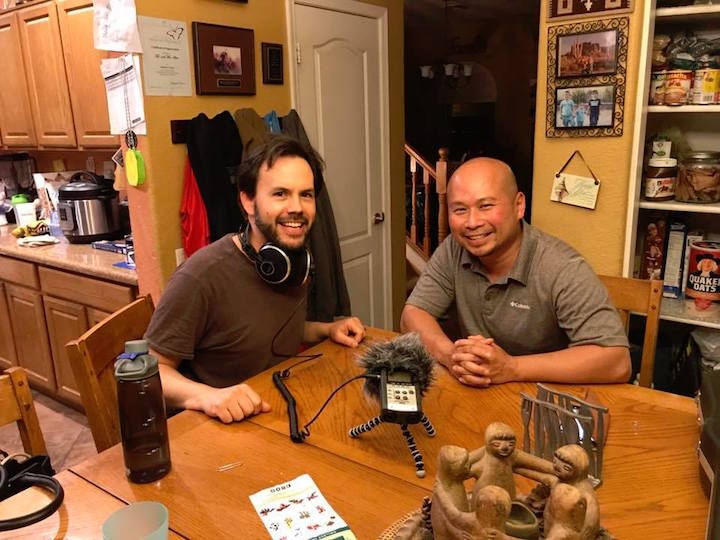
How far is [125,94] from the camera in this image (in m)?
2.34

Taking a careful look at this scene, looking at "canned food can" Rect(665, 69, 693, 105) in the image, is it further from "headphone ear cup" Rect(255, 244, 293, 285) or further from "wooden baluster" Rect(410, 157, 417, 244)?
"wooden baluster" Rect(410, 157, 417, 244)

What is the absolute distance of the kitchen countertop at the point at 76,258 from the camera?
269cm

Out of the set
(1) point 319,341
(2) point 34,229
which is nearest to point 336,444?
(1) point 319,341

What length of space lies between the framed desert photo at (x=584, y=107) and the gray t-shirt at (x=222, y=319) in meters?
1.26

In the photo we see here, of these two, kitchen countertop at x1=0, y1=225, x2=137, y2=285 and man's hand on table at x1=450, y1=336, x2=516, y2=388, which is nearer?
man's hand on table at x1=450, y1=336, x2=516, y2=388

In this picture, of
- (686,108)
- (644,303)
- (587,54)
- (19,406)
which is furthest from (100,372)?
(686,108)

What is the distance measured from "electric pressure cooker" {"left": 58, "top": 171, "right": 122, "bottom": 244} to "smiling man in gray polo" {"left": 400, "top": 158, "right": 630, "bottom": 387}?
6.71 feet

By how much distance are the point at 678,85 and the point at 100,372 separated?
2.09m

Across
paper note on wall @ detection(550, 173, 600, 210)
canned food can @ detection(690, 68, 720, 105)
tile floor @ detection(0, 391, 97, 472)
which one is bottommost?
tile floor @ detection(0, 391, 97, 472)

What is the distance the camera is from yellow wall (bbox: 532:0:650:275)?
2.13 m

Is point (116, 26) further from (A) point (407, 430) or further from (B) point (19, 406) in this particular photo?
(A) point (407, 430)

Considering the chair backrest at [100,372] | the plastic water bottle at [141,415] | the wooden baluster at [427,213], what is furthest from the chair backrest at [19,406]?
the wooden baluster at [427,213]

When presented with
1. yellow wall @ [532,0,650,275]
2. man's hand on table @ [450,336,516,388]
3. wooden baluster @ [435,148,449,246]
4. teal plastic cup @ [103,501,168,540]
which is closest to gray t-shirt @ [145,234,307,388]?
man's hand on table @ [450,336,516,388]

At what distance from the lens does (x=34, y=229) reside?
11.7ft
